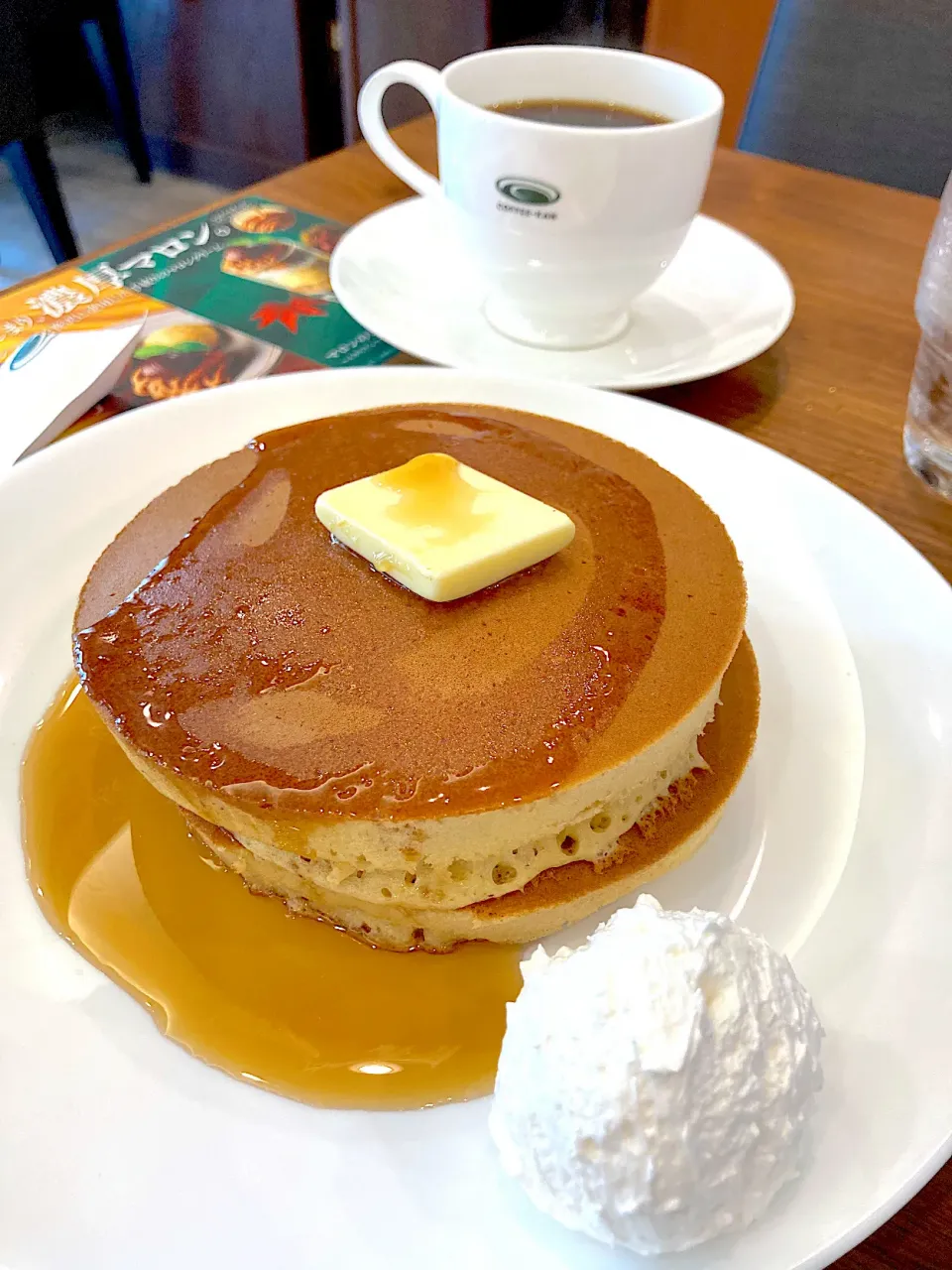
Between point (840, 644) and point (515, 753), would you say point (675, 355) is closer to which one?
point (840, 644)

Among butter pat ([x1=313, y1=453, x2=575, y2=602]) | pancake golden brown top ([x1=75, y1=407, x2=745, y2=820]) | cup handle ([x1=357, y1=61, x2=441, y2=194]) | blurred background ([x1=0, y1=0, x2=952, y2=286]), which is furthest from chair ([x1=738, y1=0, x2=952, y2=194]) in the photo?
butter pat ([x1=313, y1=453, x2=575, y2=602])

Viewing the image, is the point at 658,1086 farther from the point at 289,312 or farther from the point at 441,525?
the point at 289,312

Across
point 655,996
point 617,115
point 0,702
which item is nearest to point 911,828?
point 655,996

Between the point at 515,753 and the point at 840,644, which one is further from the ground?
the point at 515,753

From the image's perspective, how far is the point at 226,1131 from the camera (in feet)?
2.34

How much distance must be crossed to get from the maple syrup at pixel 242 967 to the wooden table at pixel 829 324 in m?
0.37

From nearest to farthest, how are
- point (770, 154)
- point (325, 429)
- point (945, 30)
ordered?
point (325, 429), point (945, 30), point (770, 154)

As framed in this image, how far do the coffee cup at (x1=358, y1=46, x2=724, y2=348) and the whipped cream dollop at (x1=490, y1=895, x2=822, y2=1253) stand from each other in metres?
1.01

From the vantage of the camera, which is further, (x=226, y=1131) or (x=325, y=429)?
(x=325, y=429)

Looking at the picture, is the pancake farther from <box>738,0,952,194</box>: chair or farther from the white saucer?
<box>738,0,952,194</box>: chair

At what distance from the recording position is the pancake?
0.79 m

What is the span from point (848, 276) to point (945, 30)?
0.78 meters

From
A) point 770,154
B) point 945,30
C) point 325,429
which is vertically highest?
point 945,30

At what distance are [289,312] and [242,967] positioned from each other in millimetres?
1115
